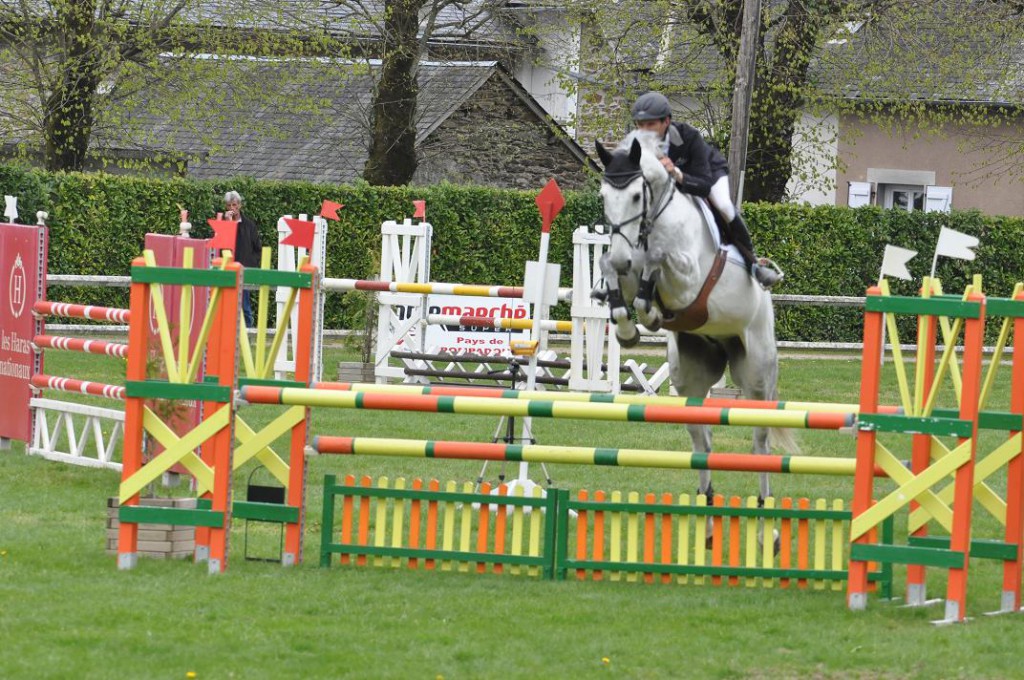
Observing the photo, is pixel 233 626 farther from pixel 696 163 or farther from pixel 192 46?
pixel 192 46

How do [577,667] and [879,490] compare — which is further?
[879,490]

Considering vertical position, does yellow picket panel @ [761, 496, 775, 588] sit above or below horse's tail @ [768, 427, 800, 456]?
below

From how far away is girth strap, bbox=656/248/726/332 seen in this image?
762cm

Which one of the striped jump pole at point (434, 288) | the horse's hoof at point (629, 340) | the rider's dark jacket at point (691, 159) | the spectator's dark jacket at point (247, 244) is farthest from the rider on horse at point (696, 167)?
the spectator's dark jacket at point (247, 244)

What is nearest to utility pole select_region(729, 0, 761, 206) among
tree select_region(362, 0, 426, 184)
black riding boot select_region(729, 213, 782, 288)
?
tree select_region(362, 0, 426, 184)

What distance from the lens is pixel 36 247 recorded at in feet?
34.6

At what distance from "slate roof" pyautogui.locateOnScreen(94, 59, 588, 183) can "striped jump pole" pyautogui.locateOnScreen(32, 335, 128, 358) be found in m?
16.7

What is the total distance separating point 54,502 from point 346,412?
4.67 meters

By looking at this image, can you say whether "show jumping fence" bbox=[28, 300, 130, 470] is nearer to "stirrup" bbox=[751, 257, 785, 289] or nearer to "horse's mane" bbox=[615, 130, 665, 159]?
"horse's mane" bbox=[615, 130, 665, 159]

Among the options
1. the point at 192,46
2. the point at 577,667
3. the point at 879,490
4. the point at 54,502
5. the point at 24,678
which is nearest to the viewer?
the point at 24,678

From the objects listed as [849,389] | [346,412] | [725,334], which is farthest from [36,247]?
[849,389]

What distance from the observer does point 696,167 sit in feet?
25.6

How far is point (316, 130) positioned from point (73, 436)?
20329 millimetres

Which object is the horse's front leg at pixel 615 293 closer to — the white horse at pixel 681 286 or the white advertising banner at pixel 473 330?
the white horse at pixel 681 286
